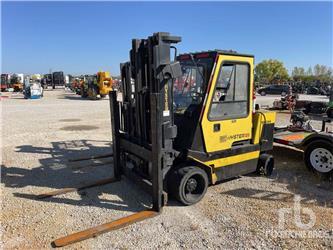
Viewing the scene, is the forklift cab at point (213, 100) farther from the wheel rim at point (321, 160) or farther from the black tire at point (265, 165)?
the wheel rim at point (321, 160)

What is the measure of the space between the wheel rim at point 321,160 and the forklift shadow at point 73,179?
3643 millimetres

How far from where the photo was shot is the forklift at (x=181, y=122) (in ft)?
13.4

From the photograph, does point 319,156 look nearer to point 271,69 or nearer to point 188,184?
point 188,184

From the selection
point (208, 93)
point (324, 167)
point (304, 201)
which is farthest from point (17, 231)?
point (324, 167)

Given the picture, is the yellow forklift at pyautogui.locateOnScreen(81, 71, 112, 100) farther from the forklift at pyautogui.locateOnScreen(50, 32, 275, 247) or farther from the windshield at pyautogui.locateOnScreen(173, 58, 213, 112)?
the windshield at pyautogui.locateOnScreen(173, 58, 213, 112)

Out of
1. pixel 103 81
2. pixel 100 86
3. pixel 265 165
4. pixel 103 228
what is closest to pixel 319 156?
pixel 265 165

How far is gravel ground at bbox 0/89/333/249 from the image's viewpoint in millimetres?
3611

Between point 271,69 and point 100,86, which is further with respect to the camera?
point 271,69

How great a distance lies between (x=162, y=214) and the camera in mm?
4254

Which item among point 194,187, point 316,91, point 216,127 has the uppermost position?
point 316,91

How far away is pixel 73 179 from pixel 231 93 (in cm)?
351

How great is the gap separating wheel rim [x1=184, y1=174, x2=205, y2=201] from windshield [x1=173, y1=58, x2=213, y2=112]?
1.20 m

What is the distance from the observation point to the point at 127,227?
391cm

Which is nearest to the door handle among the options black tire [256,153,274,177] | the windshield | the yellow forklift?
the windshield
